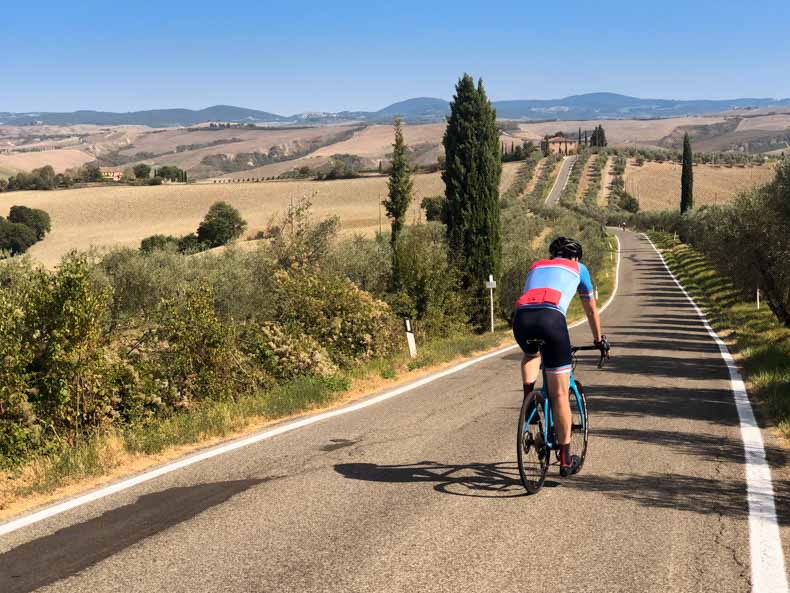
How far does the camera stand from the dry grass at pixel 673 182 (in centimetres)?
12838

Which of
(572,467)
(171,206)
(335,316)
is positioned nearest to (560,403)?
(572,467)

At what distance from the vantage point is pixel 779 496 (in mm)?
5918

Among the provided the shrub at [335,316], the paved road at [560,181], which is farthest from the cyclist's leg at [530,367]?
the paved road at [560,181]

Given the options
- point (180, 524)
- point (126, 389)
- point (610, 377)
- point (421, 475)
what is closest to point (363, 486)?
point (421, 475)

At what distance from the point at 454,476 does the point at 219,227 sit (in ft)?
280

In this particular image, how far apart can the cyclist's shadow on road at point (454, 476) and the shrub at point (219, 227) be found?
80.3 meters

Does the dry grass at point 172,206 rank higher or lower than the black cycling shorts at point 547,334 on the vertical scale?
lower

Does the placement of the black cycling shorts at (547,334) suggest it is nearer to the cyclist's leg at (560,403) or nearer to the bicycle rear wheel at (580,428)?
the cyclist's leg at (560,403)

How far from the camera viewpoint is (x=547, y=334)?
5.68m

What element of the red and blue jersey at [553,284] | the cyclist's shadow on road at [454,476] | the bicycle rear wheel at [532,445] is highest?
the red and blue jersey at [553,284]

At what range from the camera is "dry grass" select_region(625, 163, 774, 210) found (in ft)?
421

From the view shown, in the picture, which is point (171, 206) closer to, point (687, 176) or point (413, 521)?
point (687, 176)

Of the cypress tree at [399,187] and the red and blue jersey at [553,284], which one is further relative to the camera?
the cypress tree at [399,187]

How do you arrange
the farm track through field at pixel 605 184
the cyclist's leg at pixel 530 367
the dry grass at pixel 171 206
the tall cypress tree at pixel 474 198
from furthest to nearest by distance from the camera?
the farm track through field at pixel 605 184
the dry grass at pixel 171 206
the tall cypress tree at pixel 474 198
the cyclist's leg at pixel 530 367
